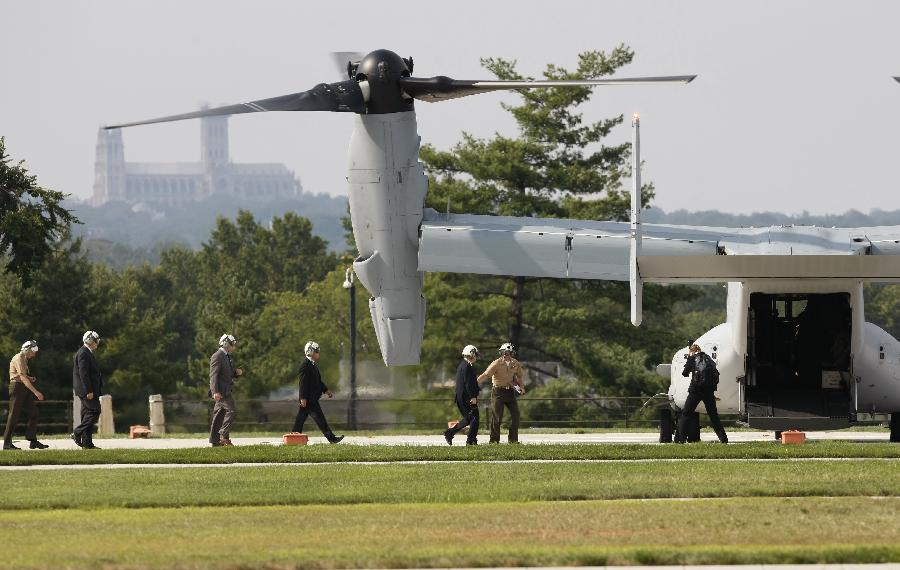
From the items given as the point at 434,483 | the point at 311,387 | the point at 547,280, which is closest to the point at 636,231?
the point at 311,387

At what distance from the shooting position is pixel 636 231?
989 inches

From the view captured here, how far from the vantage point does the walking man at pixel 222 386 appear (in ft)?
88.1

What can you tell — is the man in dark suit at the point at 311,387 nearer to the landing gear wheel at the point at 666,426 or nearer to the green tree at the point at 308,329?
the landing gear wheel at the point at 666,426

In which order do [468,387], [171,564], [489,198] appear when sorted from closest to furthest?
[171,564]
[468,387]
[489,198]

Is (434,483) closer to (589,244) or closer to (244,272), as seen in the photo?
(589,244)

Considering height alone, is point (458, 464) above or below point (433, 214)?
below

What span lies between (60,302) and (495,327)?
722 inches

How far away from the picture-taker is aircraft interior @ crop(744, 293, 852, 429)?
27.3 meters

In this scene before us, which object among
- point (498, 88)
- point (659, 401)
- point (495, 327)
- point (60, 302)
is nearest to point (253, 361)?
point (60, 302)

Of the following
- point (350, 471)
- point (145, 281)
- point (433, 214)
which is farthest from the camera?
point (145, 281)

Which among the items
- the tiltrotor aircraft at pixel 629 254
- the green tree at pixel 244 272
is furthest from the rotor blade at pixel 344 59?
the green tree at pixel 244 272

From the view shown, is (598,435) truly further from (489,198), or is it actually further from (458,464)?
(489,198)

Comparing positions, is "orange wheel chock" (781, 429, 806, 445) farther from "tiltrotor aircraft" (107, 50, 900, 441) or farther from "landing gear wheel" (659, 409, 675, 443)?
"landing gear wheel" (659, 409, 675, 443)

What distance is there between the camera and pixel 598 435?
113 feet
